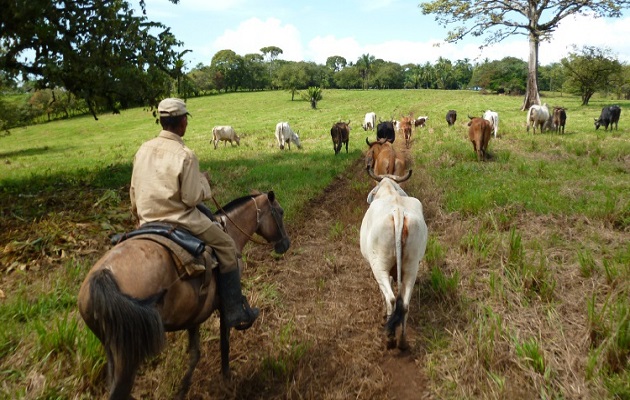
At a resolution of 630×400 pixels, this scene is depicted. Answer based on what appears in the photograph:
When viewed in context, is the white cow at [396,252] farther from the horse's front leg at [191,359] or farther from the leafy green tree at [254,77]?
the leafy green tree at [254,77]

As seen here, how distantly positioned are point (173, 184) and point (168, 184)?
0.04 metres

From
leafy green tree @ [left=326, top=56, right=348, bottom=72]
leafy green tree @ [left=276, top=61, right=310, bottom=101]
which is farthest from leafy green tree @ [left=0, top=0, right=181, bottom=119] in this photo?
leafy green tree @ [left=326, top=56, right=348, bottom=72]

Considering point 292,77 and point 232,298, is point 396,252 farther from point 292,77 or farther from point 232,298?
point 292,77

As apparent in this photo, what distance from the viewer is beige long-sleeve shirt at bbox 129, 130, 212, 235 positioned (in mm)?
3062

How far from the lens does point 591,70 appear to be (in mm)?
40562

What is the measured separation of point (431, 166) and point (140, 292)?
1079cm

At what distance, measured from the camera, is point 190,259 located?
2.92 meters

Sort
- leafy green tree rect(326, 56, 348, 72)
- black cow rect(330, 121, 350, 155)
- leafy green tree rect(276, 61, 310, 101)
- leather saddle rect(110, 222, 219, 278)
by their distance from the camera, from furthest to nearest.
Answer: leafy green tree rect(326, 56, 348, 72) < leafy green tree rect(276, 61, 310, 101) < black cow rect(330, 121, 350, 155) < leather saddle rect(110, 222, 219, 278)

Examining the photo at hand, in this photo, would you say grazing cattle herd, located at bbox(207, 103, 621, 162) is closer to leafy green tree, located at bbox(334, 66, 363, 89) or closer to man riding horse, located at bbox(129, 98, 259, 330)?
man riding horse, located at bbox(129, 98, 259, 330)

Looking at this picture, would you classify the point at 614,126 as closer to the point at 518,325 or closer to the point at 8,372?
the point at 518,325

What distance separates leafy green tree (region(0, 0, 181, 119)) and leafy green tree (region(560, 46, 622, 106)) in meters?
45.4

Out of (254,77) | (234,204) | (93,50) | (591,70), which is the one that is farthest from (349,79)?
(234,204)

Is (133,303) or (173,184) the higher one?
(173,184)

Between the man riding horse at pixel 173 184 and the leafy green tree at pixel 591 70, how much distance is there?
48.7 m
